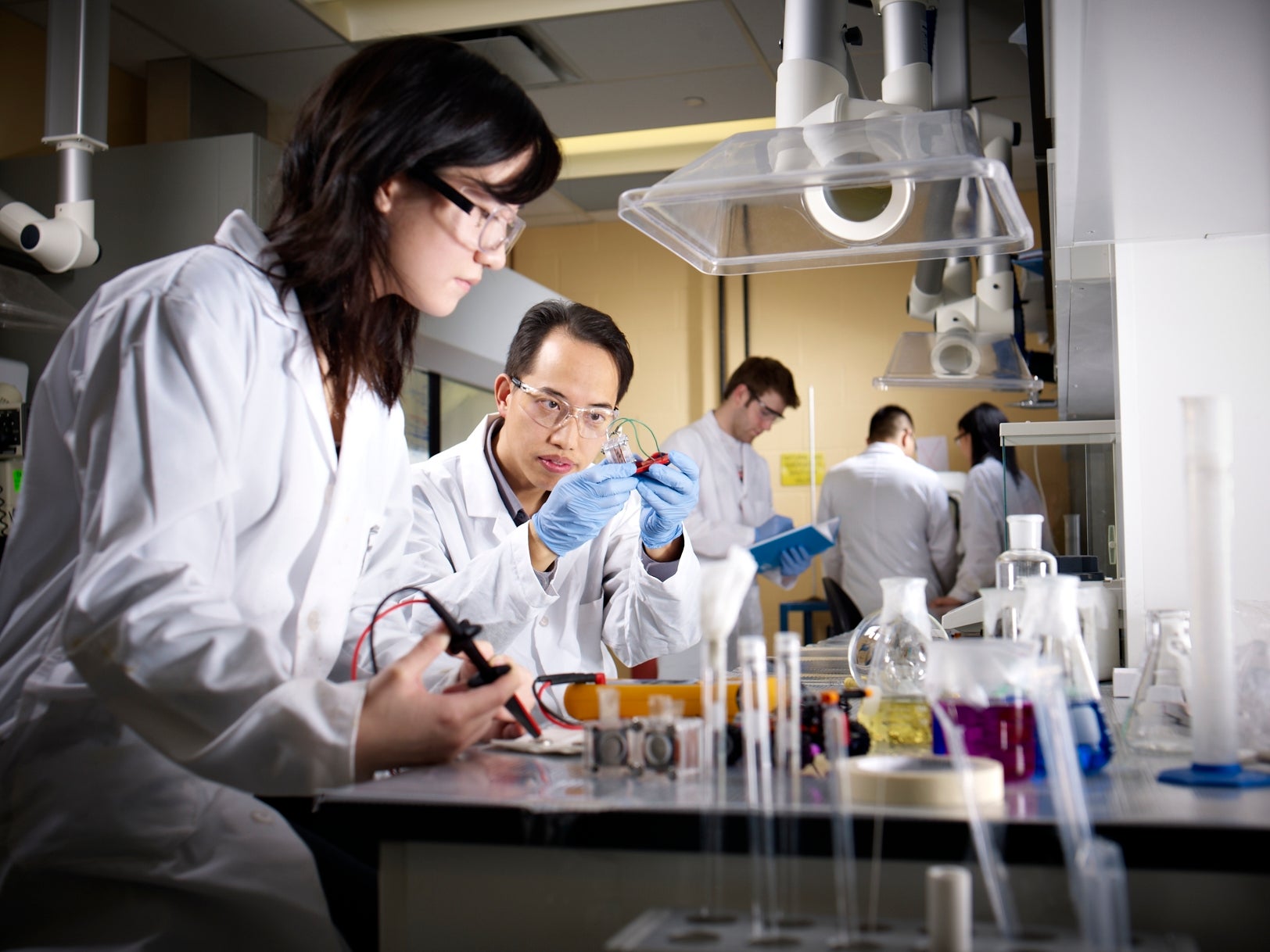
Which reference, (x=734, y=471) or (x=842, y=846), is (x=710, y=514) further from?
(x=842, y=846)

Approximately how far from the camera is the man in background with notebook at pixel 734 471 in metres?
4.52

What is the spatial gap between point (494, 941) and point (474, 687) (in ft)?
0.79

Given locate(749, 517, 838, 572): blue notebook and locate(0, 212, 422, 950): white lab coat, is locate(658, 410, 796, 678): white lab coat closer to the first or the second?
locate(749, 517, 838, 572): blue notebook

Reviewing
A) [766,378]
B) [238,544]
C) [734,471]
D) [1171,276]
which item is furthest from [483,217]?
[734,471]

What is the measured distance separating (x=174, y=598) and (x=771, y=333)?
5106 mm

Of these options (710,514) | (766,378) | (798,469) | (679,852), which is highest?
(766,378)

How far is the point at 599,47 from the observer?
12.9ft

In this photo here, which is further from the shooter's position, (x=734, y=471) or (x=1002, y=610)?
(x=734, y=471)

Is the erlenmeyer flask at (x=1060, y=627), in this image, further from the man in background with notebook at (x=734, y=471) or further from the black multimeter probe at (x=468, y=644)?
the man in background with notebook at (x=734, y=471)

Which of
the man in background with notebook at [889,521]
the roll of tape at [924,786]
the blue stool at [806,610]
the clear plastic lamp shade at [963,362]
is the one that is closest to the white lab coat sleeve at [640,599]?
the roll of tape at [924,786]

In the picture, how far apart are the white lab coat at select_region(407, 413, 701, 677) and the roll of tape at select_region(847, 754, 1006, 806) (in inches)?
40.4

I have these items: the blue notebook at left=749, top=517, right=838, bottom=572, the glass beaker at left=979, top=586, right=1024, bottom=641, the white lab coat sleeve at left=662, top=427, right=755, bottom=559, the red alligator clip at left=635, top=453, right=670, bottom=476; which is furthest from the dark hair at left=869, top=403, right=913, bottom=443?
the glass beaker at left=979, top=586, right=1024, bottom=641

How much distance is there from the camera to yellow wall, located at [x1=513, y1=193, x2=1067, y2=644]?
223 inches

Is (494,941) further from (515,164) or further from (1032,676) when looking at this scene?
(515,164)
